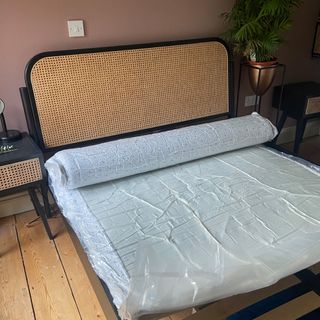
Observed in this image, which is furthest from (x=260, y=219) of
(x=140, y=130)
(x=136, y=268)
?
(x=140, y=130)

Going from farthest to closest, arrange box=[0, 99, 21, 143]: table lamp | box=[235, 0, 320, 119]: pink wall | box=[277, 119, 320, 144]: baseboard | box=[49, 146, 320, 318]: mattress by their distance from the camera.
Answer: box=[277, 119, 320, 144]: baseboard → box=[235, 0, 320, 119]: pink wall → box=[0, 99, 21, 143]: table lamp → box=[49, 146, 320, 318]: mattress

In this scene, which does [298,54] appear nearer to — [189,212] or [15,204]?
[189,212]

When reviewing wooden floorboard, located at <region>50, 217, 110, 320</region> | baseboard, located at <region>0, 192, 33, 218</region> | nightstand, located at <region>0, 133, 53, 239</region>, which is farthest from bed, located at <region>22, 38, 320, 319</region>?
baseboard, located at <region>0, 192, 33, 218</region>

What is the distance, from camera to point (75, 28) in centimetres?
200

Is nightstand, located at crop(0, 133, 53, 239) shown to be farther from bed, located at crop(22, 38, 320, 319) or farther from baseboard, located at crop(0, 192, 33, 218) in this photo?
baseboard, located at crop(0, 192, 33, 218)

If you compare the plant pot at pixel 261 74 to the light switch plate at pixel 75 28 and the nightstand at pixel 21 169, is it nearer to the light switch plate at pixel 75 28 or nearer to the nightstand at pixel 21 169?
the light switch plate at pixel 75 28

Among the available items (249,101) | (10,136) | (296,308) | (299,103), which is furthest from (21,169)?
(299,103)

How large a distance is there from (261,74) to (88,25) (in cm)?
127

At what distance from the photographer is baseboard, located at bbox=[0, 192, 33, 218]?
2.16m

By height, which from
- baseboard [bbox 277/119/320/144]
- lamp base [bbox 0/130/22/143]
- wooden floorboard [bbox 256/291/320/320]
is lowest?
baseboard [bbox 277/119/320/144]

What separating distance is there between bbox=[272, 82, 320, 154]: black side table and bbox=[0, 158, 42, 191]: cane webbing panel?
2097 mm

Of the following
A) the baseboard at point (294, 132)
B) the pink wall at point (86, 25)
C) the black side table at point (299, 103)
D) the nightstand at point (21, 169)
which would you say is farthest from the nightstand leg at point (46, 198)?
the baseboard at point (294, 132)

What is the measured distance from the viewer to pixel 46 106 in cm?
191

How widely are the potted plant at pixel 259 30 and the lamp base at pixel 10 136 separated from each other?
158cm
